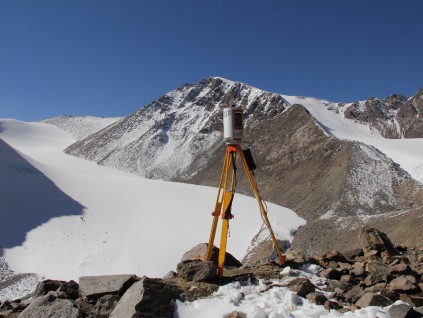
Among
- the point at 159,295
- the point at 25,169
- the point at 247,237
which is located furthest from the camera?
the point at 25,169

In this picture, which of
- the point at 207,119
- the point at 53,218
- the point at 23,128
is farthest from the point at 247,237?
the point at 23,128

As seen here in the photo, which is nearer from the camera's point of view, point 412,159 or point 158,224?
point 158,224

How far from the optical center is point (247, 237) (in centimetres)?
3788

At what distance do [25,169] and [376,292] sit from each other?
175 ft

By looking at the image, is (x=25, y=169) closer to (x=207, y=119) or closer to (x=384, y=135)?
(x=207, y=119)

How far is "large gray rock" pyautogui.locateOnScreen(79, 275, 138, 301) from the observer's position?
340 inches

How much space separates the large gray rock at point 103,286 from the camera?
28.3ft

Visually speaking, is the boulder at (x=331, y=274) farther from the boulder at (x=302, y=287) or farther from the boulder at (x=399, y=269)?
the boulder at (x=399, y=269)

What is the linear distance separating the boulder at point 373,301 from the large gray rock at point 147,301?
3698mm

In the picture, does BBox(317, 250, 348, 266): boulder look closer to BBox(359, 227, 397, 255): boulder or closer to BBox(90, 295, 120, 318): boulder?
BBox(359, 227, 397, 255): boulder

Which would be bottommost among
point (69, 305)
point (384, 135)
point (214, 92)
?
point (69, 305)

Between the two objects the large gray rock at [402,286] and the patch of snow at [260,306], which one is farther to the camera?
the large gray rock at [402,286]

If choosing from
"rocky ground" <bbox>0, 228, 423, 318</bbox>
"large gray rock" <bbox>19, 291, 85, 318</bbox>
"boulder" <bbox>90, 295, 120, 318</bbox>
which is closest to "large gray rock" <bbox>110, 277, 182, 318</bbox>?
"rocky ground" <bbox>0, 228, 423, 318</bbox>

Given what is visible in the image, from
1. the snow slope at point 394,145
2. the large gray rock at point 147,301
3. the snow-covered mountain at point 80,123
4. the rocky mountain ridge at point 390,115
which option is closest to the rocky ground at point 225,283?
the large gray rock at point 147,301
